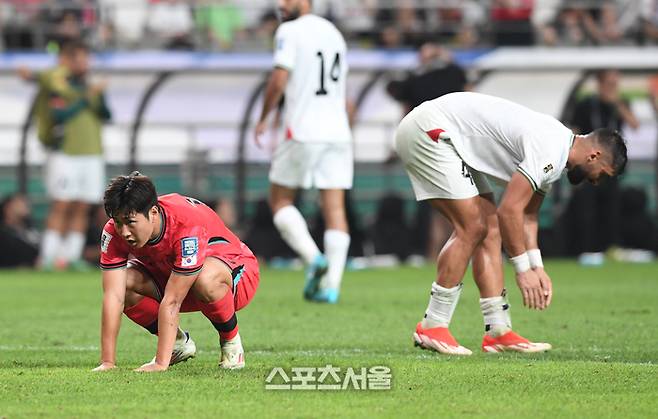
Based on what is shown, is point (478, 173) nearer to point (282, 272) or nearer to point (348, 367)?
point (348, 367)

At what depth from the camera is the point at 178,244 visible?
7.08 meters

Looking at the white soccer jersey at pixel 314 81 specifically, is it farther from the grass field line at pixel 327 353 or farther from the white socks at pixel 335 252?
the grass field line at pixel 327 353

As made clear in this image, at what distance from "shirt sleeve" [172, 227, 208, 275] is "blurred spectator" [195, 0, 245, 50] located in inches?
589

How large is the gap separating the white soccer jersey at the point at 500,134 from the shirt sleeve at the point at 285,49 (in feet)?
12.3

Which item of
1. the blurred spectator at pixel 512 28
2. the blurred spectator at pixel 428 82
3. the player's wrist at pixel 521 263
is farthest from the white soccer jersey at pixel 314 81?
the blurred spectator at pixel 512 28

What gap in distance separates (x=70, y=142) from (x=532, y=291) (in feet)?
33.7

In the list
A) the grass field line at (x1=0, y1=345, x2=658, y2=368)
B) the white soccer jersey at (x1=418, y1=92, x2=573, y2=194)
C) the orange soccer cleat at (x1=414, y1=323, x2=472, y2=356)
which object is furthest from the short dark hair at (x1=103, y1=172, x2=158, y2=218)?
the orange soccer cleat at (x1=414, y1=323, x2=472, y2=356)

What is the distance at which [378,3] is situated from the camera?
78.7 ft

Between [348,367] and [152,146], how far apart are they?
11835 millimetres

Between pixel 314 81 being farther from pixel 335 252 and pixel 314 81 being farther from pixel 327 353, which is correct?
pixel 327 353

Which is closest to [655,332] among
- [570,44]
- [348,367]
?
[348,367]

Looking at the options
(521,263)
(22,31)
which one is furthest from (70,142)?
(521,263)

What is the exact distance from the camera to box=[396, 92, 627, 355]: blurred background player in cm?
802

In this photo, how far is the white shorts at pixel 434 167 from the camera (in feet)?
27.8
